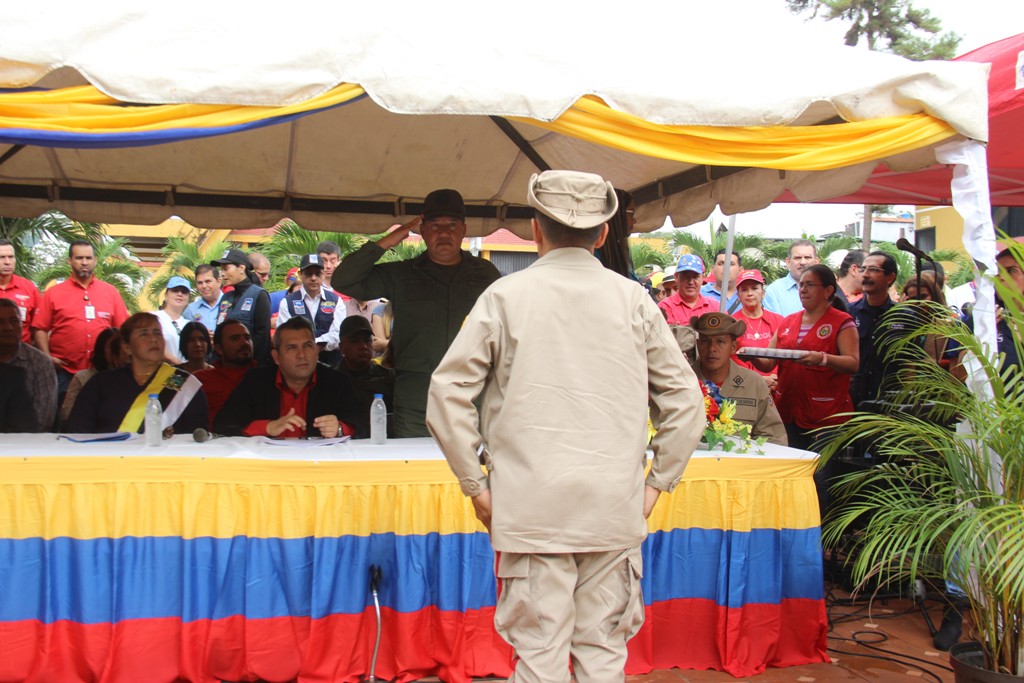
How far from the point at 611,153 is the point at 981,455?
2749mm

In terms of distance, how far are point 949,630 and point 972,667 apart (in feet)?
4.21

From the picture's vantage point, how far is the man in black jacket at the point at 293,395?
14.1 ft

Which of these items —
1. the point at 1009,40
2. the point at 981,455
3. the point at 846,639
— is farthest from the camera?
the point at 1009,40

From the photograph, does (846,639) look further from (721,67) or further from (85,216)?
(85,216)

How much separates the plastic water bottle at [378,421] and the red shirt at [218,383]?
171 cm

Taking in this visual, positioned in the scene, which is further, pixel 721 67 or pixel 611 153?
pixel 611 153

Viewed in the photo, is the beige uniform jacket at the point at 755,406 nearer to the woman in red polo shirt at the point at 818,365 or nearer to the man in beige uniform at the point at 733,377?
the man in beige uniform at the point at 733,377

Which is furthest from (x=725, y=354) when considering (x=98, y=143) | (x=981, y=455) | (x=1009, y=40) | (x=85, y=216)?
(x=85, y=216)

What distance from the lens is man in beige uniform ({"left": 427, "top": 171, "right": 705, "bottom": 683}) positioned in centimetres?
228

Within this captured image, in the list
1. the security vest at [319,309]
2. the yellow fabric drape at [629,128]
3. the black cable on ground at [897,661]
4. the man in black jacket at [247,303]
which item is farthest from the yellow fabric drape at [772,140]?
the security vest at [319,309]

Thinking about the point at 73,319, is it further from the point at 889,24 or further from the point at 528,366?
the point at 889,24

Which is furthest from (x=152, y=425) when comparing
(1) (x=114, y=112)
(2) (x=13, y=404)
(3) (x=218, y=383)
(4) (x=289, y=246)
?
(4) (x=289, y=246)

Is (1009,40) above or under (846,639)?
above

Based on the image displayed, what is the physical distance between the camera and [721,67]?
3385mm
